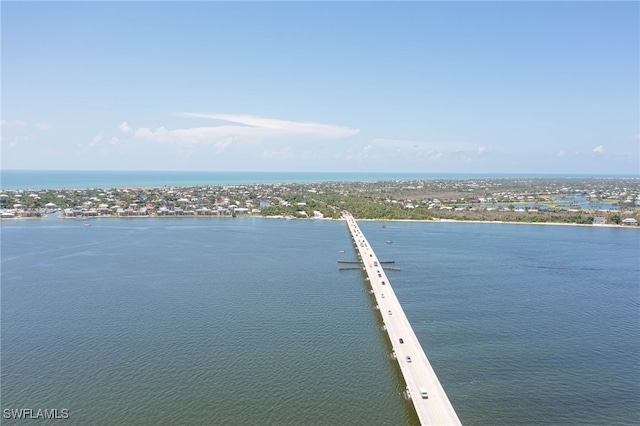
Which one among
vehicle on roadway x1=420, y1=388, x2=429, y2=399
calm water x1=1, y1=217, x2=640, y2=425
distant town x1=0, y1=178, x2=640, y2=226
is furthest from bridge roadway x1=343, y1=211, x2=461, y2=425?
distant town x1=0, y1=178, x2=640, y2=226

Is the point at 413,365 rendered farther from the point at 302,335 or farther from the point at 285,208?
the point at 285,208

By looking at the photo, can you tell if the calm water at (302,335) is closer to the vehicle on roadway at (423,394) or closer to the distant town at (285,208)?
the vehicle on roadway at (423,394)

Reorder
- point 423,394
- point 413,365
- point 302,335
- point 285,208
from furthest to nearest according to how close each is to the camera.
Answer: point 285,208, point 302,335, point 413,365, point 423,394

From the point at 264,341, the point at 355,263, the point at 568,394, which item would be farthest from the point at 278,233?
the point at 568,394

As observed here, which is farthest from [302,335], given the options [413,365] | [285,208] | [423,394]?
[285,208]

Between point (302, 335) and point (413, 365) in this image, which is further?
point (302, 335)

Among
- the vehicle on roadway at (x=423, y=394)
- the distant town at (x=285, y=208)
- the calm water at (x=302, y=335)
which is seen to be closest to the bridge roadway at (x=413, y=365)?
the vehicle on roadway at (x=423, y=394)

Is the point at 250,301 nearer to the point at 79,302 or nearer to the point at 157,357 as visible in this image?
the point at 157,357
